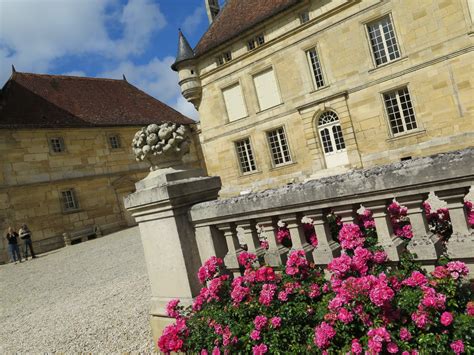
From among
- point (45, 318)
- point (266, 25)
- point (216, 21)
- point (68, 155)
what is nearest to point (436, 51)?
point (266, 25)

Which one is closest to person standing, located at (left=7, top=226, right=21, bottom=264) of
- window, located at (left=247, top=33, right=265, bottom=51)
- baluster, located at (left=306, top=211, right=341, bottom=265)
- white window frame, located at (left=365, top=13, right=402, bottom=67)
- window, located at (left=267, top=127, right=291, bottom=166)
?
window, located at (left=267, top=127, right=291, bottom=166)

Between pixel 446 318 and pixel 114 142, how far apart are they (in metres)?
22.2

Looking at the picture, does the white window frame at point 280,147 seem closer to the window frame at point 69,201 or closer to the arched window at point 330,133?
the arched window at point 330,133

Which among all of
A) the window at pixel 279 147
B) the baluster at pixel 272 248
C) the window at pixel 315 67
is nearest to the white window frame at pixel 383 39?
the window at pixel 315 67

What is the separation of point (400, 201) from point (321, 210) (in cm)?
53

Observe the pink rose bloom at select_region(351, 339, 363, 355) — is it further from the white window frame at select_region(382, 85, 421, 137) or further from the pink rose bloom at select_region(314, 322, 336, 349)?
the white window frame at select_region(382, 85, 421, 137)

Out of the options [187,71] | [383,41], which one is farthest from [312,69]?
[187,71]

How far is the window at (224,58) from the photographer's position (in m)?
20.1

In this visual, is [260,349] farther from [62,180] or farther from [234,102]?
[62,180]

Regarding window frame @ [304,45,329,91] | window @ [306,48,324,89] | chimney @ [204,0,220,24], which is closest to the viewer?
window frame @ [304,45,329,91]

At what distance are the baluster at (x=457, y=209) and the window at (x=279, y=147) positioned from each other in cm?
1678

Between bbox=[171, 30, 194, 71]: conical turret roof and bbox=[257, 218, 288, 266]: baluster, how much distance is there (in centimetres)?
1968

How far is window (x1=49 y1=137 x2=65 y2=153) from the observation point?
19.5 meters

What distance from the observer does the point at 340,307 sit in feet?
7.00
